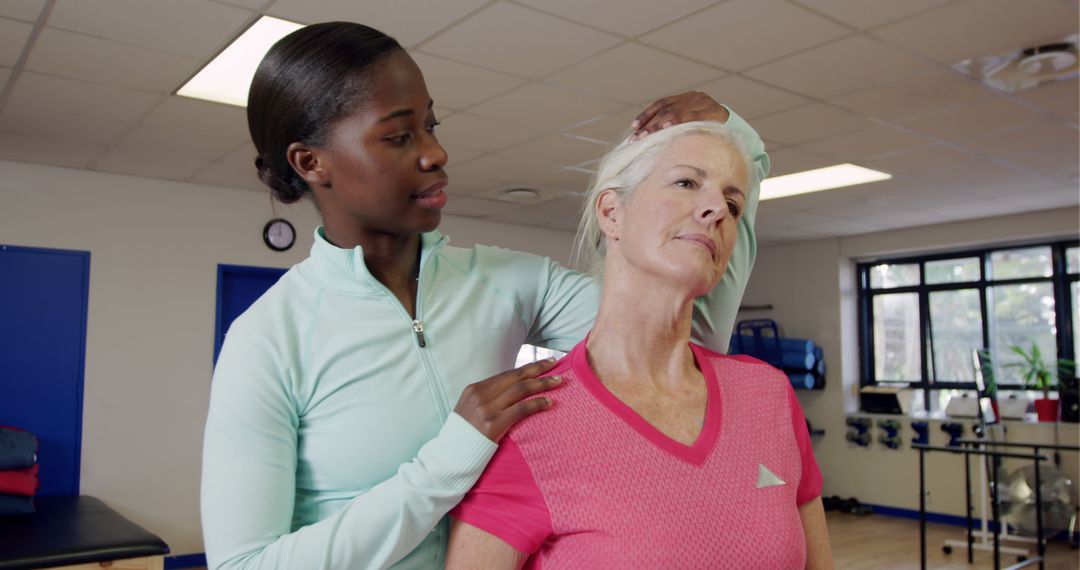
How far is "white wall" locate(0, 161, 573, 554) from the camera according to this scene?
570 centimetres

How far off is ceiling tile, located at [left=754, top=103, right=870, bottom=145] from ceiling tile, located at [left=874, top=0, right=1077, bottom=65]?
818mm

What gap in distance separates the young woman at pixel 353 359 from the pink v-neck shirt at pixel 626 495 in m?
0.05

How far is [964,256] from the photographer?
810cm

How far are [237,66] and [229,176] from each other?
2.26 meters

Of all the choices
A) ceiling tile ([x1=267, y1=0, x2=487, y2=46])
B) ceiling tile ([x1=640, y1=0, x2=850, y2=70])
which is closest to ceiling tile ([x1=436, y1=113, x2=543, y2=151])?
ceiling tile ([x1=267, y1=0, x2=487, y2=46])

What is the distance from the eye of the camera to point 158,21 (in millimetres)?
3283

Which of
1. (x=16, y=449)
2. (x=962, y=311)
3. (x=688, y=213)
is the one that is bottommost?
(x=16, y=449)

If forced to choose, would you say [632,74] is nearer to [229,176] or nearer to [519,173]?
[519,173]

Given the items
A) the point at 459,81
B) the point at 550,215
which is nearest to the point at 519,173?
the point at 550,215

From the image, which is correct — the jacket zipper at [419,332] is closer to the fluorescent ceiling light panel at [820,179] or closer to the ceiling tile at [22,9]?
the ceiling tile at [22,9]

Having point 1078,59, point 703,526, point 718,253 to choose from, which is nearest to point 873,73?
point 1078,59

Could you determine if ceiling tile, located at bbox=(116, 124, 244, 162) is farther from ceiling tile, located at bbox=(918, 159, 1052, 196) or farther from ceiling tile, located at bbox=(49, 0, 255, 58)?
ceiling tile, located at bbox=(918, 159, 1052, 196)

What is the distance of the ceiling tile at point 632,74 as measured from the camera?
3658mm

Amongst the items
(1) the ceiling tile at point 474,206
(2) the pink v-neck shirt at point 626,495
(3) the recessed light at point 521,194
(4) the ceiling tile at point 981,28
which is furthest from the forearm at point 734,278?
(1) the ceiling tile at point 474,206
